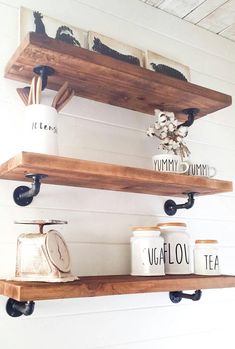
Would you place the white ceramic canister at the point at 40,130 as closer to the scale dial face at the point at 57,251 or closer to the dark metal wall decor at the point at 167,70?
the scale dial face at the point at 57,251

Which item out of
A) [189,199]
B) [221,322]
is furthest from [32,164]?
[221,322]

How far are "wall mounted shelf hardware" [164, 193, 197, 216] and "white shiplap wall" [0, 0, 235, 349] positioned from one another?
0.02 m

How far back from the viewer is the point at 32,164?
Result: 0.88 metres

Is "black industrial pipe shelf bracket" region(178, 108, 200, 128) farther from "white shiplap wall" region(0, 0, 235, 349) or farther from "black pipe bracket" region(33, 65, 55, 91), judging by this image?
"black pipe bracket" region(33, 65, 55, 91)

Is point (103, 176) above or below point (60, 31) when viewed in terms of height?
below

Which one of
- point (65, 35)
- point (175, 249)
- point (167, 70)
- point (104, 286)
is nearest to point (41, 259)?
point (104, 286)

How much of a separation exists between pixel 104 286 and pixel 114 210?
0.35 m

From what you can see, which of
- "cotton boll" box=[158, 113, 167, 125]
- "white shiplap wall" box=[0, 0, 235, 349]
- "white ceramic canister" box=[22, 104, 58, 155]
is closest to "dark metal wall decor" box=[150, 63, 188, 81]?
"white shiplap wall" box=[0, 0, 235, 349]

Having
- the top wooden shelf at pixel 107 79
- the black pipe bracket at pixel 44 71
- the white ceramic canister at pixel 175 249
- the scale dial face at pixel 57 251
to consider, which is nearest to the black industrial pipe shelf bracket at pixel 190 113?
the top wooden shelf at pixel 107 79

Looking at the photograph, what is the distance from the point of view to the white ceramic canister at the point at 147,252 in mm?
1129

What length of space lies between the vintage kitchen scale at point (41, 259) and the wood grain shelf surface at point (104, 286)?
0.03 metres

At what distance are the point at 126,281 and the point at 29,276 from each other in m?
0.25

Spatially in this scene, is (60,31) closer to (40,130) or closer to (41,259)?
(40,130)

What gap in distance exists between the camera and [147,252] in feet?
3.71
